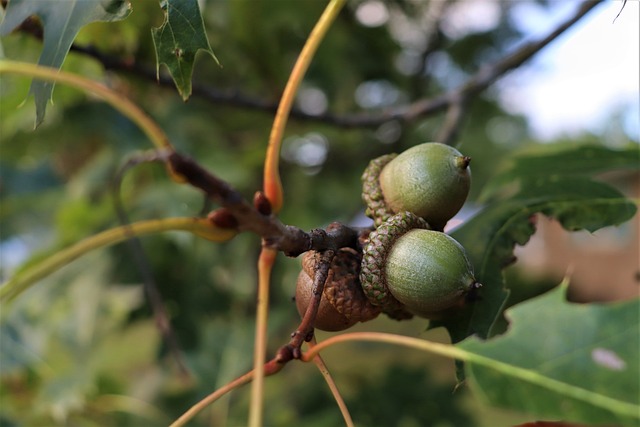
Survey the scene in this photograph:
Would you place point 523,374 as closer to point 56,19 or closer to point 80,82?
point 80,82

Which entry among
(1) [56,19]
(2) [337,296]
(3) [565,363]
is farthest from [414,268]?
(1) [56,19]

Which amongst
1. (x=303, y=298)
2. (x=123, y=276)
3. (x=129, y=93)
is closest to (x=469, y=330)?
(x=303, y=298)

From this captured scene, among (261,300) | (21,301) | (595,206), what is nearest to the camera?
(261,300)

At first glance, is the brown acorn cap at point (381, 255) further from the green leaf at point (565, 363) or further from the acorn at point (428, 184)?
the green leaf at point (565, 363)

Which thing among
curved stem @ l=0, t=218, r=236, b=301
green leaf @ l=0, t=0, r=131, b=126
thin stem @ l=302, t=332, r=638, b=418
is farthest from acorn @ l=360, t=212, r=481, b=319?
green leaf @ l=0, t=0, r=131, b=126

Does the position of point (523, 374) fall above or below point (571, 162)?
below

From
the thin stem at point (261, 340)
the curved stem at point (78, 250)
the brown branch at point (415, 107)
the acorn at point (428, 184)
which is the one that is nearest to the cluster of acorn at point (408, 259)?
the acorn at point (428, 184)

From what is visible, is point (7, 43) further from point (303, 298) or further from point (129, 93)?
point (303, 298)
